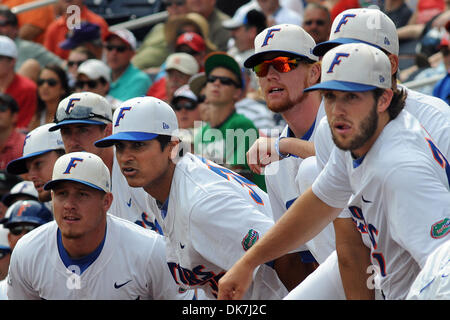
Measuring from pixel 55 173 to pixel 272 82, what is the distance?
1479 mm

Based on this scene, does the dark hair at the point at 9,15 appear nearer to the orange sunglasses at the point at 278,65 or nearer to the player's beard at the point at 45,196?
the player's beard at the point at 45,196

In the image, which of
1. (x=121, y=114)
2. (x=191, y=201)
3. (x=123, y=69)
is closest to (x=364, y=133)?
(x=191, y=201)

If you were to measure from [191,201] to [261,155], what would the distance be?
0.48 meters

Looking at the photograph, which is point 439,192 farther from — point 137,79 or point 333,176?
point 137,79

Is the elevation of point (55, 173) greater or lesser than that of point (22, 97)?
lesser

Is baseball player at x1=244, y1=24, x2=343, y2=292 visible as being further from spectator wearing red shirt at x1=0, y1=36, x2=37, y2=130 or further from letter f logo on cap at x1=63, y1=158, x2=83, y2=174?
spectator wearing red shirt at x1=0, y1=36, x2=37, y2=130

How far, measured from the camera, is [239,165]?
7.14 m

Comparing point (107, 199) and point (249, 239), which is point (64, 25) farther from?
point (249, 239)

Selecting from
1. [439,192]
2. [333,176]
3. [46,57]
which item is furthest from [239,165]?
[46,57]

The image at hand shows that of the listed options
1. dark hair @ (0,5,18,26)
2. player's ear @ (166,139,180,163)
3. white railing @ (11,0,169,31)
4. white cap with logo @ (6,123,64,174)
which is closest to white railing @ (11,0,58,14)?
white railing @ (11,0,169,31)

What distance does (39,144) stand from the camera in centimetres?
678

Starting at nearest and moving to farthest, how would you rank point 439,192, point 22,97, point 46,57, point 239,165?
point 439,192 → point 239,165 → point 22,97 → point 46,57

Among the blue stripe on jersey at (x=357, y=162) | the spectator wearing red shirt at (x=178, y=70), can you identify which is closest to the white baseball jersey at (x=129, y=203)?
the blue stripe on jersey at (x=357, y=162)

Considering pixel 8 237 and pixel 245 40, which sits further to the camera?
pixel 245 40
